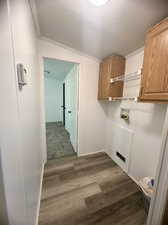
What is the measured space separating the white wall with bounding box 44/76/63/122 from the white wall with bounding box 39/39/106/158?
12.0 ft

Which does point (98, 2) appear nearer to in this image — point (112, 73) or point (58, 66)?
point (112, 73)

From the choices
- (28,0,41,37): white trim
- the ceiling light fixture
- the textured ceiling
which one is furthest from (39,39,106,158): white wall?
the ceiling light fixture

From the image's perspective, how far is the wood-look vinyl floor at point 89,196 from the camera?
4.01ft

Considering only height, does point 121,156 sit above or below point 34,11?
below

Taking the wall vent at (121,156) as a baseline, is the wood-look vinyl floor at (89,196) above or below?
below

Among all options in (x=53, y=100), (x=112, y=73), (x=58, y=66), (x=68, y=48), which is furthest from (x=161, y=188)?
(x=53, y=100)

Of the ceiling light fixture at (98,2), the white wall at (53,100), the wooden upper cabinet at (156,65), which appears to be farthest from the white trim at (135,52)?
the white wall at (53,100)

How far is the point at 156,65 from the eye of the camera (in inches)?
42.0

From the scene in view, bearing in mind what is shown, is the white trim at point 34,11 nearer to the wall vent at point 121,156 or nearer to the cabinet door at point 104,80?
the cabinet door at point 104,80

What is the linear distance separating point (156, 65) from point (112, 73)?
953 mm

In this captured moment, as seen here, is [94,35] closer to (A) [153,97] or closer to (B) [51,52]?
(B) [51,52]

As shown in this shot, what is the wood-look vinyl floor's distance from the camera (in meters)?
1.22

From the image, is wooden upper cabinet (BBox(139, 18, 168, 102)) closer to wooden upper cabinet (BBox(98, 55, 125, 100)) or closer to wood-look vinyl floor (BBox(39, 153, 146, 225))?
wooden upper cabinet (BBox(98, 55, 125, 100))

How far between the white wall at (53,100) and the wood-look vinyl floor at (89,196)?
3.74 metres
